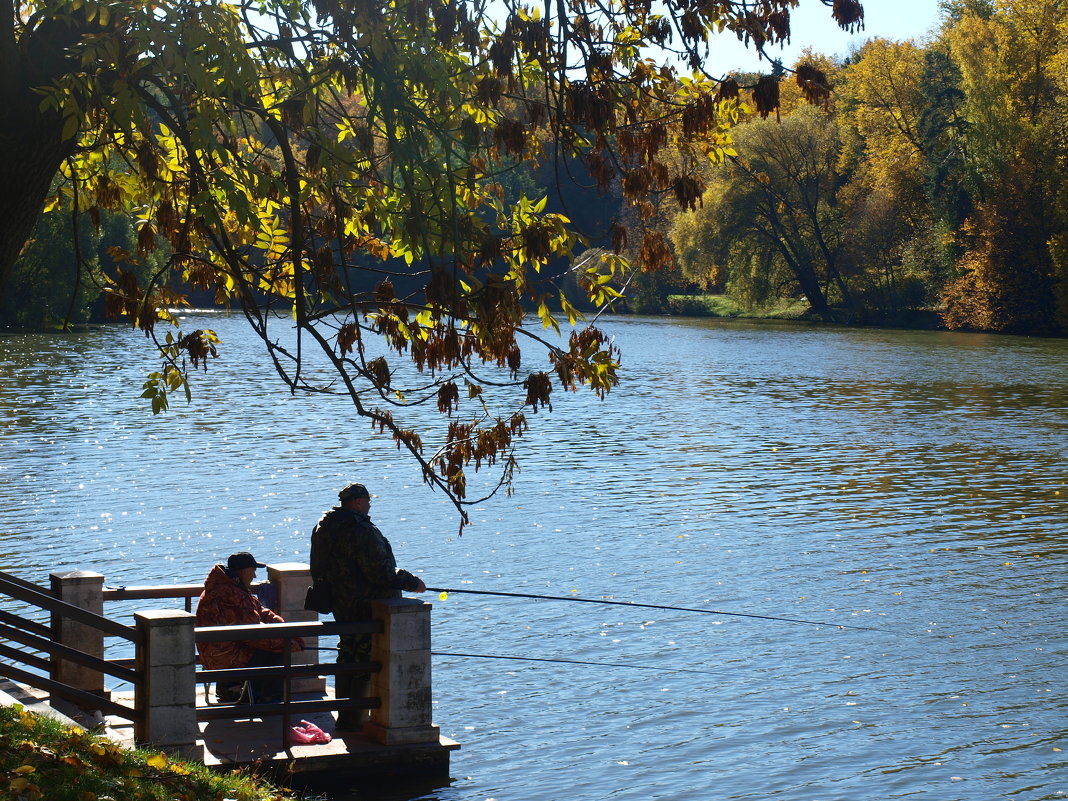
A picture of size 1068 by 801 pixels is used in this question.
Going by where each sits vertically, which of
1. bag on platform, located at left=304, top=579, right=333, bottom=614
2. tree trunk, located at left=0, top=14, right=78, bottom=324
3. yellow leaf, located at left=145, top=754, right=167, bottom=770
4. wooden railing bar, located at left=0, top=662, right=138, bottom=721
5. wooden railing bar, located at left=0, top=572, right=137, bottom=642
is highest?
tree trunk, located at left=0, top=14, right=78, bottom=324

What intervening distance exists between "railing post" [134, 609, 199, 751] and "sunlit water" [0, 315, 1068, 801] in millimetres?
1436

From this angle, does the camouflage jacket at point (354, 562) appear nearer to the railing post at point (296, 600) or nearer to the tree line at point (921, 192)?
the railing post at point (296, 600)

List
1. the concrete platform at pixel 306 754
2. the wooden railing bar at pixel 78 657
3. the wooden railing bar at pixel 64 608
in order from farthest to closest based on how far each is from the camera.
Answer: the concrete platform at pixel 306 754, the wooden railing bar at pixel 78 657, the wooden railing bar at pixel 64 608

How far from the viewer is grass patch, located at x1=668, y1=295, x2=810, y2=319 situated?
86.9 m

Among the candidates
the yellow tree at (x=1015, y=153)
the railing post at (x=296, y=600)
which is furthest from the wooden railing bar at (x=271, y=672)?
the yellow tree at (x=1015, y=153)

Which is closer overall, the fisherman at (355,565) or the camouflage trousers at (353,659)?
the fisherman at (355,565)

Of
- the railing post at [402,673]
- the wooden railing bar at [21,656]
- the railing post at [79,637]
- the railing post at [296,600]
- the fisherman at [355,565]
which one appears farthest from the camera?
the railing post at [296,600]

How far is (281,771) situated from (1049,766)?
229 inches

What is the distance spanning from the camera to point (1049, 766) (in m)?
10.7

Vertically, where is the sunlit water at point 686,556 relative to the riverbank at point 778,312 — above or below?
below

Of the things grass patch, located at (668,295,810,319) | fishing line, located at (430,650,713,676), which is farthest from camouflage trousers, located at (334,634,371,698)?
grass patch, located at (668,295,810,319)

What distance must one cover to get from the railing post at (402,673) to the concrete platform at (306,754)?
3.6 inches

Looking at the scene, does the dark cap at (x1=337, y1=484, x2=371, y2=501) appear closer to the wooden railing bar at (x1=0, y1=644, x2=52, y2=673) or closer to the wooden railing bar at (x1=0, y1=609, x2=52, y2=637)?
the wooden railing bar at (x1=0, y1=609, x2=52, y2=637)

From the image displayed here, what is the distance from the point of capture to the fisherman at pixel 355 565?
947 cm
